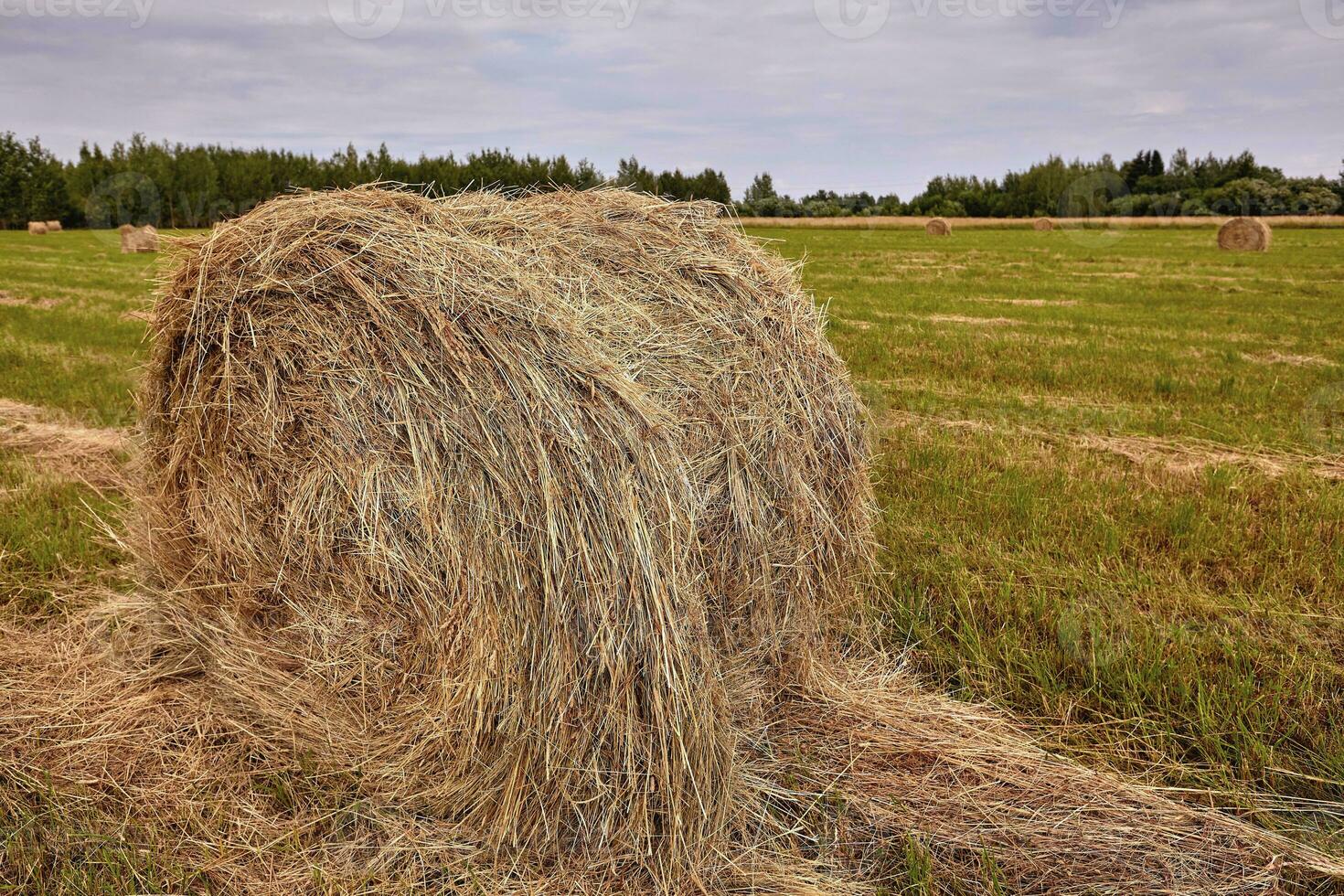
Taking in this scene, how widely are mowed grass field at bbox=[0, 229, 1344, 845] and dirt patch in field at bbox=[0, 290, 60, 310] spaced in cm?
394

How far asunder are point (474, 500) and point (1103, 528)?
4.20 m

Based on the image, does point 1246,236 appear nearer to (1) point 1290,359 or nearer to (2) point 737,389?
(1) point 1290,359

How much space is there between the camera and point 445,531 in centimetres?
316

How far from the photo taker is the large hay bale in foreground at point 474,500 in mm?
2967

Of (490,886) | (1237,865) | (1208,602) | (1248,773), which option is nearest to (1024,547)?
(1208,602)

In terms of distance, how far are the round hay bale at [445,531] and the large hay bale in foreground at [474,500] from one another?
11mm

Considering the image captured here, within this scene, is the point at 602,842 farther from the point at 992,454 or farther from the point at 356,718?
A: the point at 992,454

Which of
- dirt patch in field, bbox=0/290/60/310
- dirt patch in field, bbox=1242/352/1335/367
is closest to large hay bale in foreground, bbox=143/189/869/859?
dirt patch in field, bbox=1242/352/1335/367

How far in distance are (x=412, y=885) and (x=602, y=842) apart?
0.62 metres

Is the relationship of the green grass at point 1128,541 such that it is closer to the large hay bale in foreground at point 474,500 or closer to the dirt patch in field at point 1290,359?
the dirt patch in field at point 1290,359

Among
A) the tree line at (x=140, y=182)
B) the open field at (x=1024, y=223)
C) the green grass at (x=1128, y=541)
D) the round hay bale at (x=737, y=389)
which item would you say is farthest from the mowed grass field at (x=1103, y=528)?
the tree line at (x=140, y=182)

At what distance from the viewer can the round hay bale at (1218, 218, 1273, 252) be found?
107 feet

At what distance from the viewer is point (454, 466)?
126 inches

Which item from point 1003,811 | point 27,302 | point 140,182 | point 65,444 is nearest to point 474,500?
point 1003,811
